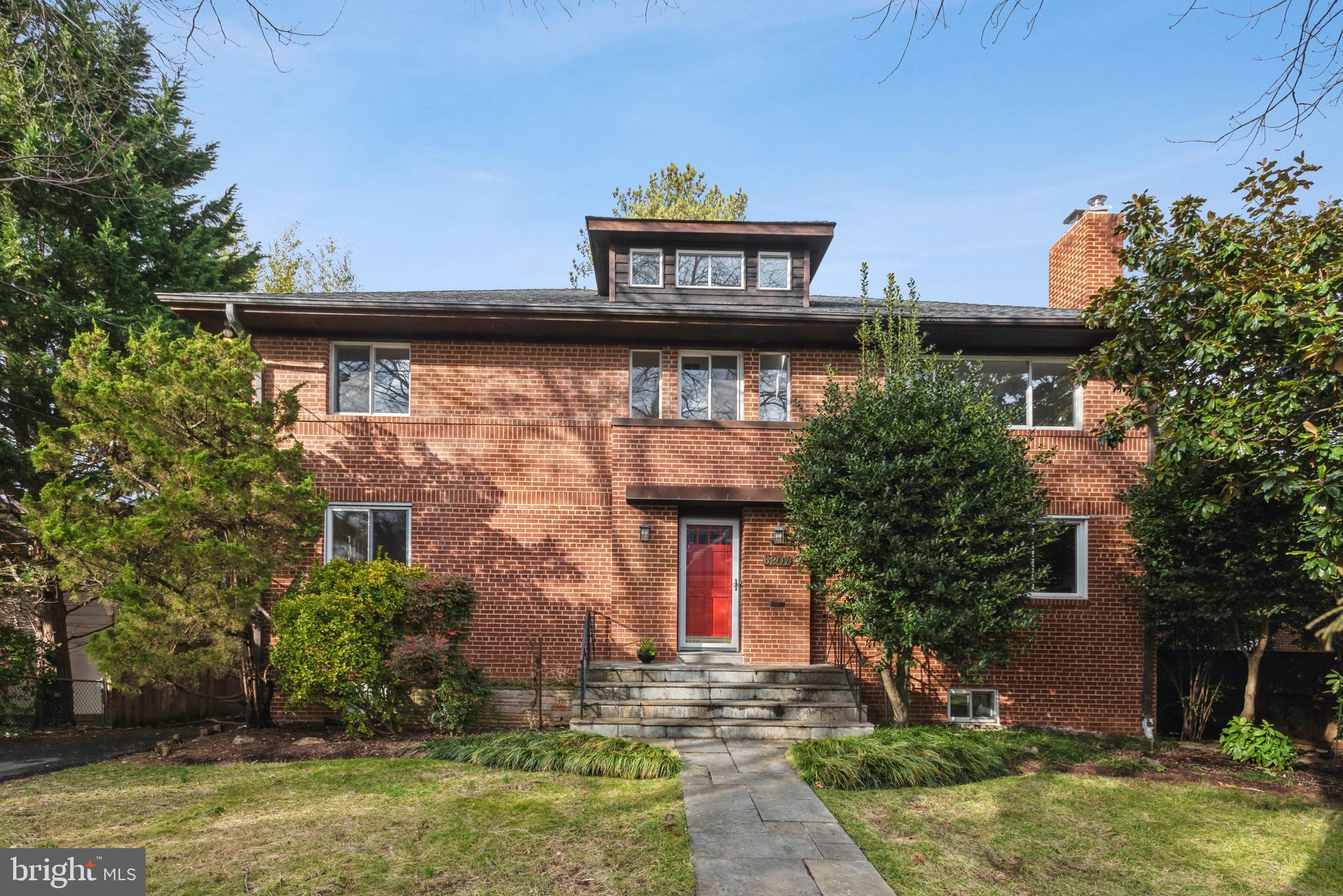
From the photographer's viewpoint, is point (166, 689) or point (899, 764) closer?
point (899, 764)

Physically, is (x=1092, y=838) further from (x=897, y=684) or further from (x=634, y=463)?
(x=634, y=463)

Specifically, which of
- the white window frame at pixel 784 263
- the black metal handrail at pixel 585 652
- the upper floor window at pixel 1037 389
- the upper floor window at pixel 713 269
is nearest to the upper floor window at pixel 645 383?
the upper floor window at pixel 713 269

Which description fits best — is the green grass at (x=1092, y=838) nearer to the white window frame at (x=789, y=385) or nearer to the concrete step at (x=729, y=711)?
the concrete step at (x=729, y=711)

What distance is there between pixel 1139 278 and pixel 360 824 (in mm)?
10140

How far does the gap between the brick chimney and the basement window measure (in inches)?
257

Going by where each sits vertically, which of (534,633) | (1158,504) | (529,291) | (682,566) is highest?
(529,291)

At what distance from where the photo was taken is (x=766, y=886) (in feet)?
17.1

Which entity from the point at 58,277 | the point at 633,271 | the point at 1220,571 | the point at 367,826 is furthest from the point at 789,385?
the point at 58,277

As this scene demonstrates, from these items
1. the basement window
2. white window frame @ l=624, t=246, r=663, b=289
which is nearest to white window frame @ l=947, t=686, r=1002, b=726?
the basement window

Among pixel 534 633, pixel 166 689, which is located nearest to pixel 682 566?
pixel 534 633

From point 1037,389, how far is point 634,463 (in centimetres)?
642

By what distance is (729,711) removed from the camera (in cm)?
970

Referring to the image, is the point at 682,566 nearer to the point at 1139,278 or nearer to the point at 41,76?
the point at 1139,278

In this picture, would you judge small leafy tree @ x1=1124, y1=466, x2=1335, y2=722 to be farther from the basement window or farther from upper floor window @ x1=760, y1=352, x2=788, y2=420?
upper floor window @ x1=760, y1=352, x2=788, y2=420
